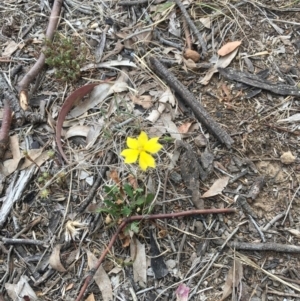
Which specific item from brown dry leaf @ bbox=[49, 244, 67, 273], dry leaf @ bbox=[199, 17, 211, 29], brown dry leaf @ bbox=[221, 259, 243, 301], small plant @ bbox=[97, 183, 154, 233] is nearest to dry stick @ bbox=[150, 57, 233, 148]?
dry leaf @ bbox=[199, 17, 211, 29]

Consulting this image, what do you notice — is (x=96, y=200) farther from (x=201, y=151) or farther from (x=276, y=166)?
(x=276, y=166)

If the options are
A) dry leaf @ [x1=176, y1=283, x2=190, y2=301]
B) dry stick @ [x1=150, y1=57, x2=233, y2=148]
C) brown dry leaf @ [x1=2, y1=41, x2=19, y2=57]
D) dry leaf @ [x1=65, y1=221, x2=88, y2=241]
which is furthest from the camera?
brown dry leaf @ [x1=2, y1=41, x2=19, y2=57]

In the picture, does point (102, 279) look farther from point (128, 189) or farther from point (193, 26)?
point (193, 26)

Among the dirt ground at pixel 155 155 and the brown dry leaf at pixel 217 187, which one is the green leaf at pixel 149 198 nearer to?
the dirt ground at pixel 155 155

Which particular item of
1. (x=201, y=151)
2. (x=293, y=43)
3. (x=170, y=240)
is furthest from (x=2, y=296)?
(x=293, y=43)

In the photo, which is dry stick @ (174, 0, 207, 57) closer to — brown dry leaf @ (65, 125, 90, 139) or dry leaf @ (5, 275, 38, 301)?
brown dry leaf @ (65, 125, 90, 139)

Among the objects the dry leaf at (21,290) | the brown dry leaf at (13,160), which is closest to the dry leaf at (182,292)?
the dry leaf at (21,290)
